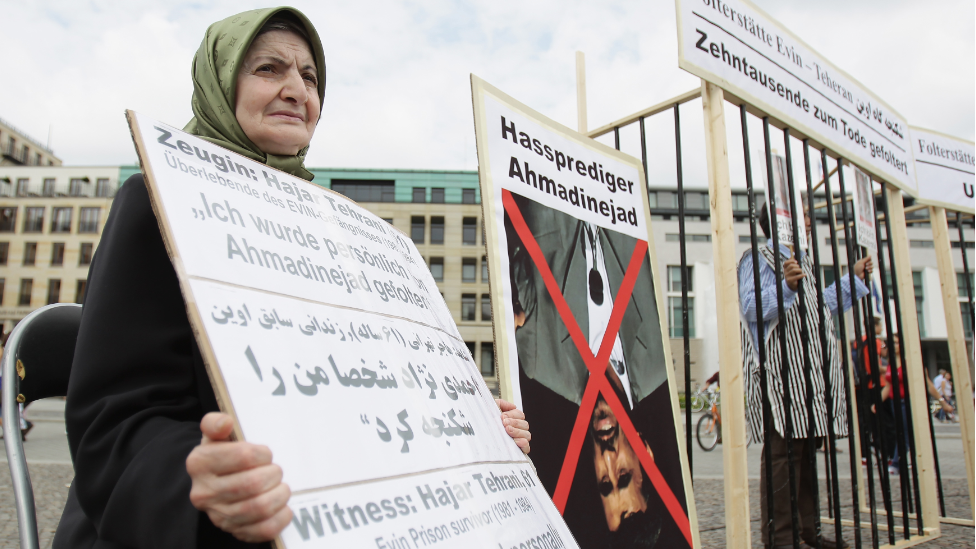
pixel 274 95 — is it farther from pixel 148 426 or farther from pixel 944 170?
pixel 944 170

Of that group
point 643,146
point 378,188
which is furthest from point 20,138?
point 643,146

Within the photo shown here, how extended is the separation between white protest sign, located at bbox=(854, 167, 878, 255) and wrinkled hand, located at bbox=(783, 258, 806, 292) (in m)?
Answer: 0.96

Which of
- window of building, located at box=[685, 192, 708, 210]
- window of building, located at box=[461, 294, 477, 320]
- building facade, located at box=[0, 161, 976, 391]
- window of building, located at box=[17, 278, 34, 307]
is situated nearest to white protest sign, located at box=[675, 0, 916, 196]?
building facade, located at box=[0, 161, 976, 391]

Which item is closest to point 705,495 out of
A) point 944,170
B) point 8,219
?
point 944,170

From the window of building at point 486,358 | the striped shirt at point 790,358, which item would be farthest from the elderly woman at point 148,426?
the window of building at point 486,358

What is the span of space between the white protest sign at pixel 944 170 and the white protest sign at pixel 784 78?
26.3 inches

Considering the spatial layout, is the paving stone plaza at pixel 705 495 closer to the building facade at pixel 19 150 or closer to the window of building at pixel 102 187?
the window of building at pixel 102 187

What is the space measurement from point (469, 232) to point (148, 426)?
132 ft

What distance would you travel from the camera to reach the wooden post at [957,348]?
4156mm

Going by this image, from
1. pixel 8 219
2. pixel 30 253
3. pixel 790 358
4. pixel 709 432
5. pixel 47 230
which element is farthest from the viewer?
pixel 8 219

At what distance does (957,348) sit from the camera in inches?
172

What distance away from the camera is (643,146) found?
2.70 metres

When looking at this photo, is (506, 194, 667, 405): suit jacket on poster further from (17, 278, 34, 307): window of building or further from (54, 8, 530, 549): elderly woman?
(17, 278, 34, 307): window of building

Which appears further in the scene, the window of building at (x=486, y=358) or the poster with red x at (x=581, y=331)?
the window of building at (x=486, y=358)
